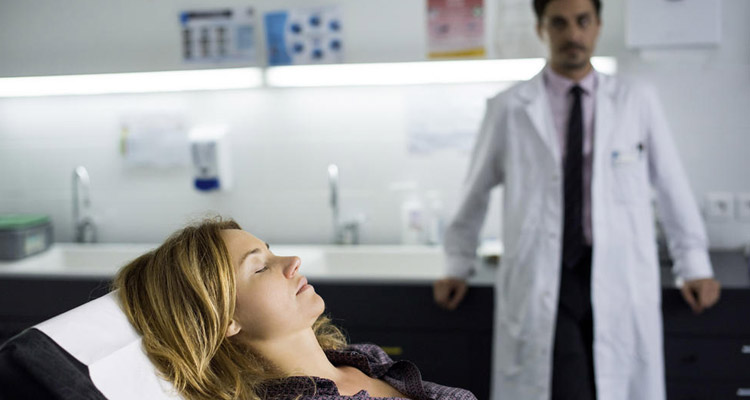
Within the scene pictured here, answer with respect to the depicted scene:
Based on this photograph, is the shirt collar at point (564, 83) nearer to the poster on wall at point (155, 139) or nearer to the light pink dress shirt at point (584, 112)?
the light pink dress shirt at point (584, 112)

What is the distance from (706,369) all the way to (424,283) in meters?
0.95

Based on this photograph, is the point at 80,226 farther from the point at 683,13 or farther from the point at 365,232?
the point at 683,13

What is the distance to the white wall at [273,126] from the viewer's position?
2.76 meters

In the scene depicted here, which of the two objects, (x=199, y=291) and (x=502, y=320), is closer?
(x=199, y=291)

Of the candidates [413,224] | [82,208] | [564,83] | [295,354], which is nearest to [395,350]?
[413,224]

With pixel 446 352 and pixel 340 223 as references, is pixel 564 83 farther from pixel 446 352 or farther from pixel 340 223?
pixel 340 223

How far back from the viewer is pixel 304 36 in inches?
115

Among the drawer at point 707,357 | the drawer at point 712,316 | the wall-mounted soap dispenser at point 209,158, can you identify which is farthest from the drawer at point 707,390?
the wall-mounted soap dispenser at point 209,158

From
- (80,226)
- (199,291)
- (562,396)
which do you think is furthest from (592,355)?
(80,226)

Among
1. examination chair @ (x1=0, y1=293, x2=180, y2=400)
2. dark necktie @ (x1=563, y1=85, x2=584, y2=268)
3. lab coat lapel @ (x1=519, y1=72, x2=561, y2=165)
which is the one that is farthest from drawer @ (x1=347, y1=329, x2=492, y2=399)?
examination chair @ (x1=0, y1=293, x2=180, y2=400)

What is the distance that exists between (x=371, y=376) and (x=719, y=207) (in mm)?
1987

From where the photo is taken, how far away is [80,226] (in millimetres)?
3127

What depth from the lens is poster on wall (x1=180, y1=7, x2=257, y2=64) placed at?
297cm

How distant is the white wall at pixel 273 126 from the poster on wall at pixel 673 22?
6.6 inches
